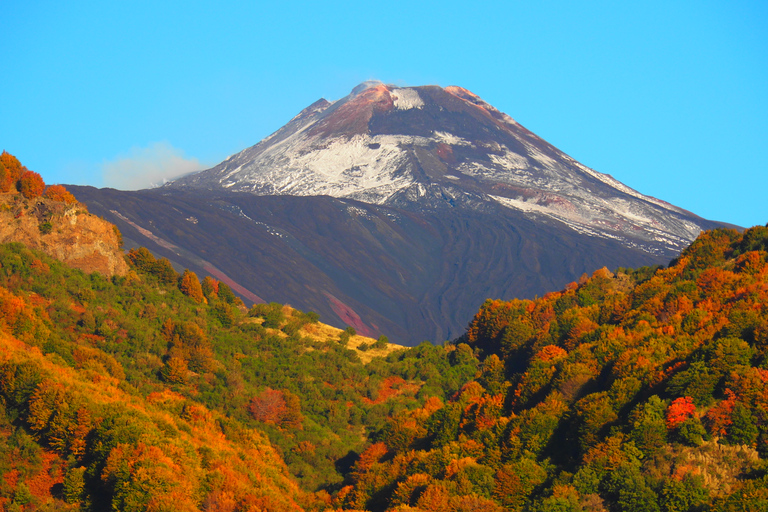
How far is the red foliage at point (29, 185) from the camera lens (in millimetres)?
58000

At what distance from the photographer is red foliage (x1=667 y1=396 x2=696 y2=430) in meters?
28.0

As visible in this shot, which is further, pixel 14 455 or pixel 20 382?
pixel 20 382

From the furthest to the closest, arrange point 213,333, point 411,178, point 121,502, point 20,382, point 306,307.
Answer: point 411,178
point 306,307
point 213,333
point 20,382
point 121,502

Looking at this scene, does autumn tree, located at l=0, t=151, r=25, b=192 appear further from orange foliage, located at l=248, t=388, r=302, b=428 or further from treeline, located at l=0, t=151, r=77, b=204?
orange foliage, located at l=248, t=388, r=302, b=428

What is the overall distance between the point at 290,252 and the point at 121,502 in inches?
4417

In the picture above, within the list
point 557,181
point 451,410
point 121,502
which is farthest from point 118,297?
point 557,181

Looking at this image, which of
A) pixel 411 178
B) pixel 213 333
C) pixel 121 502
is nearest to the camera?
pixel 121 502

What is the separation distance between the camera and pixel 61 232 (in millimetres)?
56844

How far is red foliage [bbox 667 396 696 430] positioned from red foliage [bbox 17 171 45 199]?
1841 inches

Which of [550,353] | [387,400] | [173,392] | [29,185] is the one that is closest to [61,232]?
[29,185]

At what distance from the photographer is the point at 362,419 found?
52031 mm

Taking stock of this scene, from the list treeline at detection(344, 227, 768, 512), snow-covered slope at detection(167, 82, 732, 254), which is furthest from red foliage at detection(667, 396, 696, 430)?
snow-covered slope at detection(167, 82, 732, 254)

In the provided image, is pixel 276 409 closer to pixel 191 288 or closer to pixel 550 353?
pixel 550 353

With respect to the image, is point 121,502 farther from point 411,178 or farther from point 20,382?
point 411,178
